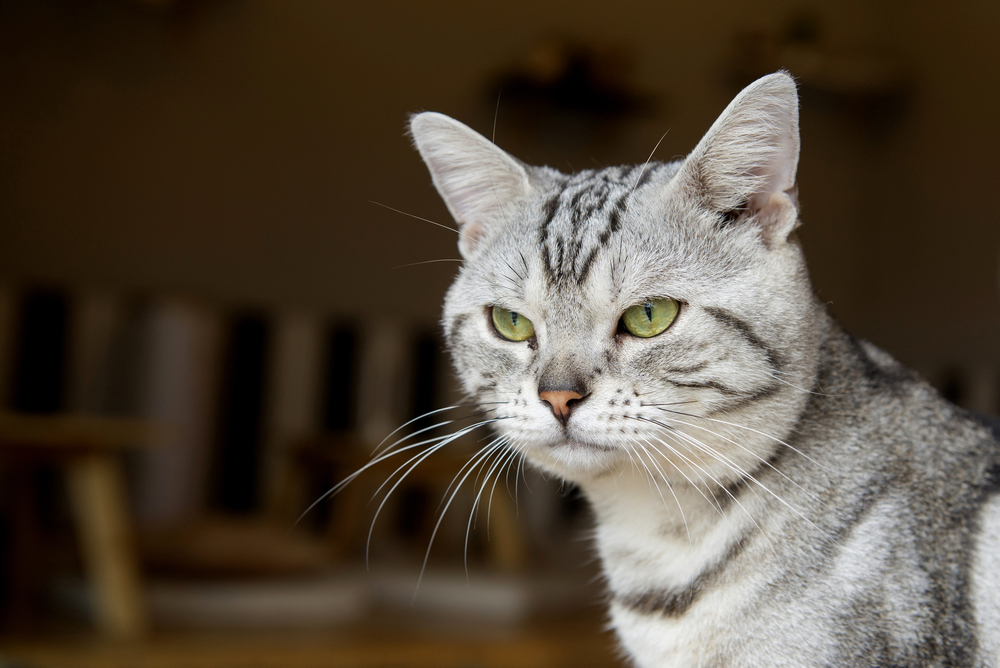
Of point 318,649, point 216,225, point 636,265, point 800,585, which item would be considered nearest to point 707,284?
point 636,265

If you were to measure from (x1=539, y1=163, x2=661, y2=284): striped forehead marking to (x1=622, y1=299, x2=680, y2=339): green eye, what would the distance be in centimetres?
5

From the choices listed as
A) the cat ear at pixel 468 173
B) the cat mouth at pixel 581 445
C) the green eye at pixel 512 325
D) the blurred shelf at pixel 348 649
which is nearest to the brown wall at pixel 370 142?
the blurred shelf at pixel 348 649

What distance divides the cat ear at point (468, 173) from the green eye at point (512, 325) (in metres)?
0.13

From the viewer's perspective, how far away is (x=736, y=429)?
711 mm

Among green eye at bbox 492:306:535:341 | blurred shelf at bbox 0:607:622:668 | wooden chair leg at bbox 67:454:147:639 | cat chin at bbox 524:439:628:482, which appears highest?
green eye at bbox 492:306:535:341

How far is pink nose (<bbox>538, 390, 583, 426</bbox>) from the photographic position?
27.5 inches

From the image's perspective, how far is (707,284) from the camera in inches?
28.8

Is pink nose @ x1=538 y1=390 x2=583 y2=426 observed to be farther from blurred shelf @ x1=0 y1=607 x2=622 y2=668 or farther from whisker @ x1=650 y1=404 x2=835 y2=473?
blurred shelf @ x1=0 y1=607 x2=622 y2=668

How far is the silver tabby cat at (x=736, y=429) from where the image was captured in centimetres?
64

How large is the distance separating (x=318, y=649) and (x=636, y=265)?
148cm

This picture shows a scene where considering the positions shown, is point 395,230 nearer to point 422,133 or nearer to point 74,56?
point 74,56

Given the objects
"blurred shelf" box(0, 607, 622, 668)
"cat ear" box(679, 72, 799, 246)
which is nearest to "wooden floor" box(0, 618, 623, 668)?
"blurred shelf" box(0, 607, 622, 668)

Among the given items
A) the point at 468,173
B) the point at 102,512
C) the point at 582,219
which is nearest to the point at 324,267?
the point at 102,512

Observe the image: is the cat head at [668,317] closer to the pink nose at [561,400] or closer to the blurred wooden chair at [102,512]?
the pink nose at [561,400]
